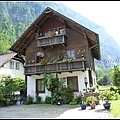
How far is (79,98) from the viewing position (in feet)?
47.9

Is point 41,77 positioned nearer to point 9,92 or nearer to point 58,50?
point 58,50

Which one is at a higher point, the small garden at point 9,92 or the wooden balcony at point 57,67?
the wooden balcony at point 57,67

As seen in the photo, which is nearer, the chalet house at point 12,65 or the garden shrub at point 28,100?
the garden shrub at point 28,100

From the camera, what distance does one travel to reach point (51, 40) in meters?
16.8

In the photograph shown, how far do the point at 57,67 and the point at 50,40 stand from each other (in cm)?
325

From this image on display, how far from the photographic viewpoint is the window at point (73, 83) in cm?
1581

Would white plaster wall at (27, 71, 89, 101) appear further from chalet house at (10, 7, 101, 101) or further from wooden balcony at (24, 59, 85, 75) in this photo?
wooden balcony at (24, 59, 85, 75)

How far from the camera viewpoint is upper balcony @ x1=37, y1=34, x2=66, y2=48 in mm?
16406

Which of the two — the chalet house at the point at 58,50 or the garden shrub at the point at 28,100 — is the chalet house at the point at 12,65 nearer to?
the chalet house at the point at 58,50

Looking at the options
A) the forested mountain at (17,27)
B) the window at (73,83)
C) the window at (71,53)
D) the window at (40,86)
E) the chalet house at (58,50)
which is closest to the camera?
the chalet house at (58,50)

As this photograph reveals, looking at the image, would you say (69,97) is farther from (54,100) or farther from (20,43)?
(20,43)

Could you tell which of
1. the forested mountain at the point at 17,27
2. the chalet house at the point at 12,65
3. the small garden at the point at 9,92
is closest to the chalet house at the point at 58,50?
the small garden at the point at 9,92

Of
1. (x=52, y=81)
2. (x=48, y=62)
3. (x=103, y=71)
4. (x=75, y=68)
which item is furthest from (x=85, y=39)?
(x=103, y=71)

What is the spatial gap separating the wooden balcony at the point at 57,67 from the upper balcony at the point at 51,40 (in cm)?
230
